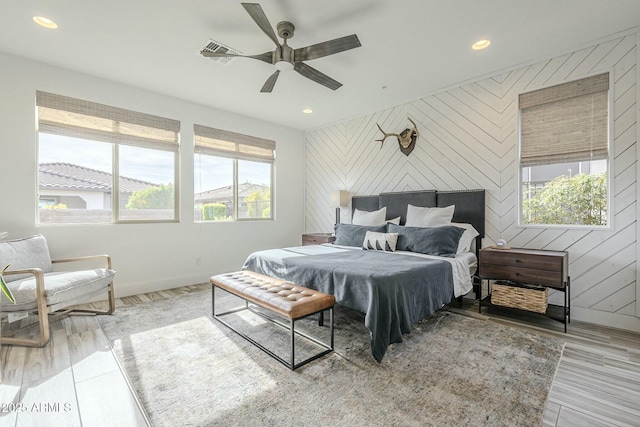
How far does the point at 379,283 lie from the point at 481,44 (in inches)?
103

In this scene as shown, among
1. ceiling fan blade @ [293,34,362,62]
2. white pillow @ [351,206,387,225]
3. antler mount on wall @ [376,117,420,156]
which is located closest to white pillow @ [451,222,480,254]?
white pillow @ [351,206,387,225]

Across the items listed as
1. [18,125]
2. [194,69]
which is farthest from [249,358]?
[18,125]

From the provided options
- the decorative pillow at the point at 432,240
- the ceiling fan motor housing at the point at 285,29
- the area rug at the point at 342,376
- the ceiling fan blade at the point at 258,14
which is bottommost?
the area rug at the point at 342,376

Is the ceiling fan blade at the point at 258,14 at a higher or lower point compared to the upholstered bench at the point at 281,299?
higher

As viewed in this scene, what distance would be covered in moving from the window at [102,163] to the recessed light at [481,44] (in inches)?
156

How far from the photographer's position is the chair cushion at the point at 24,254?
8.61 feet

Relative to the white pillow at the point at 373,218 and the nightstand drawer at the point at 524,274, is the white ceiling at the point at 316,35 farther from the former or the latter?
the nightstand drawer at the point at 524,274

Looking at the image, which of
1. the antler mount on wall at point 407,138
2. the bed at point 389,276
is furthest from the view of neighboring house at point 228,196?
the antler mount on wall at point 407,138

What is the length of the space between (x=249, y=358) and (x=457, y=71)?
3783 millimetres

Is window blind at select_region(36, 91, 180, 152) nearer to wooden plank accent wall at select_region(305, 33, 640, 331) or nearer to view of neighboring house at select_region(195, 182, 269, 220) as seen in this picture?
view of neighboring house at select_region(195, 182, 269, 220)

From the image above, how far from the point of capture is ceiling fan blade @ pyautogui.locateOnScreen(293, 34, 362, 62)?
7.44 ft

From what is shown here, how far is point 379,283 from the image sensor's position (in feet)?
7.03

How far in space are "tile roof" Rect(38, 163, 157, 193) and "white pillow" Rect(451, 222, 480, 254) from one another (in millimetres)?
4353

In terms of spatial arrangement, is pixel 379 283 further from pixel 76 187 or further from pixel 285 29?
pixel 76 187
